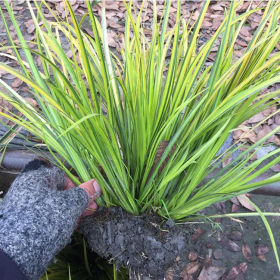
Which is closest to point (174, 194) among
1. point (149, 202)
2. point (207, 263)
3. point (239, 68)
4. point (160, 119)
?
point (149, 202)

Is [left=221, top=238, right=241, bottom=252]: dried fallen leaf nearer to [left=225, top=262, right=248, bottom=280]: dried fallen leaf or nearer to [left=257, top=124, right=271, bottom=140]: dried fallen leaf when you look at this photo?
[left=225, top=262, right=248, bottom=280]: dried fallen leaf

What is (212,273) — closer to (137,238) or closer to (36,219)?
(137,238)

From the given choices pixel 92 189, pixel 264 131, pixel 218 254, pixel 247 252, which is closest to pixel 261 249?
A: pixel 247 252

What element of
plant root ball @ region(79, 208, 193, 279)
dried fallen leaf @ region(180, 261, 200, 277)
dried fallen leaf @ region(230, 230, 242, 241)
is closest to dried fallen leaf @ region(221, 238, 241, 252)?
dried fallen leaf @ region(230, 230, 242, 241)

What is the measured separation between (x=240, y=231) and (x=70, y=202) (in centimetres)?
80

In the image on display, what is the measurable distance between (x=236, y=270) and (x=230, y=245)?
0.09m

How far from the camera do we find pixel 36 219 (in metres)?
0.67

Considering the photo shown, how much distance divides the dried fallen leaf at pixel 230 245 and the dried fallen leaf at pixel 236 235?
0.02 meters

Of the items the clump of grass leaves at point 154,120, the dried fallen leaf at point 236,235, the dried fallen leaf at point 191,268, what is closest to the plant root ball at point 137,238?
the clump of grass leaves at point 154,120

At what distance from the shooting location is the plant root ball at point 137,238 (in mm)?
785

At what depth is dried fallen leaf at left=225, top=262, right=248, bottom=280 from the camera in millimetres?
1152

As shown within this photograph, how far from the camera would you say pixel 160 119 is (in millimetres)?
768

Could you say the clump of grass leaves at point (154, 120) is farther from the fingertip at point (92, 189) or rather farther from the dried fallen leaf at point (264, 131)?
the dried fallen leaf at point (264, 131)

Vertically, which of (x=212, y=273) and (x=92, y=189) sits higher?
(x=92, y=189)
